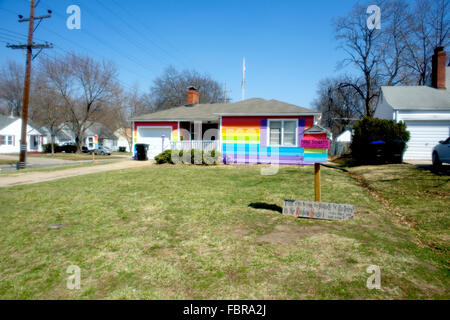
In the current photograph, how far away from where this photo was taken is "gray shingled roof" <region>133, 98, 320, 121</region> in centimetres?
1547

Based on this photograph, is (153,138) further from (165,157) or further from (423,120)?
(423,120)

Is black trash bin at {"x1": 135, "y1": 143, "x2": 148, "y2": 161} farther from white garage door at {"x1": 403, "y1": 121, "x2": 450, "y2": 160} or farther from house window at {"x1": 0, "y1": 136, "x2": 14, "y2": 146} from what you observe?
house window at {"x1": 0, "y1": 136, "x2": 14, "y2": 146}

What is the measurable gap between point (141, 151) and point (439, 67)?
72.0 feet

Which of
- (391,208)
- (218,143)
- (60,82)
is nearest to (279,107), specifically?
(218,143)

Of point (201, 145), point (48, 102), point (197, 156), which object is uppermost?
point (48, 102)

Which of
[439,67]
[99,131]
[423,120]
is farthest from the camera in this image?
[99,131]

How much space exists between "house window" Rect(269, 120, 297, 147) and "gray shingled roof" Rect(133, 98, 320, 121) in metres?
0.65

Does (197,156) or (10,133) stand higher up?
(10,133)

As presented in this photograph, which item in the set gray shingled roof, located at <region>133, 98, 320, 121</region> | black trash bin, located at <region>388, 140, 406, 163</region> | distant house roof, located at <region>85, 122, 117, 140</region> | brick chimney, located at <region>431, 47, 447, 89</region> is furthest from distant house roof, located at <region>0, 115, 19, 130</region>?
brick chimney, located at <region>431, 47, 447, 89</region>

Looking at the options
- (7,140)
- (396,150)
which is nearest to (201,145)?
(396,150)

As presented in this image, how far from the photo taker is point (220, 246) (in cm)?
410

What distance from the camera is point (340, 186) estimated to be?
861 cm

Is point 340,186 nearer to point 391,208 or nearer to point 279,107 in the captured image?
point 391,208

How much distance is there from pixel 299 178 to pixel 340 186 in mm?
1826
